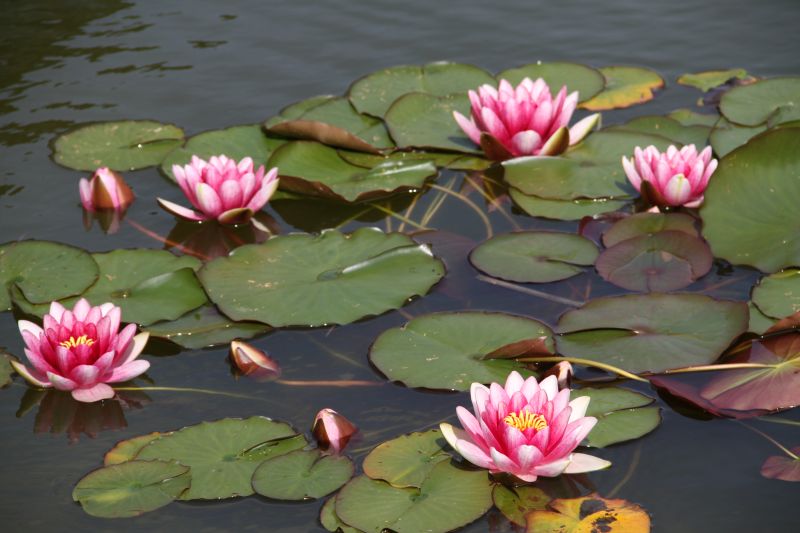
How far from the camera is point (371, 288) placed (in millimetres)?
4043

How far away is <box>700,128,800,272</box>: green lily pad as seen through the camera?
407cm

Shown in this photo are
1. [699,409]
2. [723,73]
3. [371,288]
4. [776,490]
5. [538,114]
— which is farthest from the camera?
[723,73]

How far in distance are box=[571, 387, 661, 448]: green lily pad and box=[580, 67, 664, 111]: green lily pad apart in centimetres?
237

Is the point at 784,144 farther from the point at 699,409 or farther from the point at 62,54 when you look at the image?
the point at 62,54

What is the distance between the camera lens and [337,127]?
16.4 feet

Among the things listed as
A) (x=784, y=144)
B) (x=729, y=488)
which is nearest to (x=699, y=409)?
(x=729, y=488)

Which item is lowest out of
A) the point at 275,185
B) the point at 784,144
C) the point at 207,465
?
the point at 207,465

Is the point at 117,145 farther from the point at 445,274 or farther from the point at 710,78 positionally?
the point at 710,78

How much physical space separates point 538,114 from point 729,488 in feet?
Answer: 7.16

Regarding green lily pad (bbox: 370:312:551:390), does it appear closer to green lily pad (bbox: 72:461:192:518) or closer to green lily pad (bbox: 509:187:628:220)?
green lily pad (bbox: 72:461:192:518)

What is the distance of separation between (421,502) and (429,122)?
104 inches

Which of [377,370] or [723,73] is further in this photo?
[723,73]

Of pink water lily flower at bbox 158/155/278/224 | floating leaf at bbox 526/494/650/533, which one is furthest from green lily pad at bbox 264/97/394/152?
floating leaf at bbox 526/494/650/533

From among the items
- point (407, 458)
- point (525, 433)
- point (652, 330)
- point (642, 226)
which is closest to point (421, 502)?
point (407, 458)
